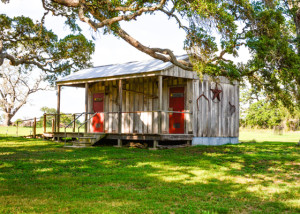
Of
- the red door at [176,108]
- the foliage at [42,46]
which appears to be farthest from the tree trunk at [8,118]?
the red door at [176,108]

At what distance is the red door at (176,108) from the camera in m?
17.2

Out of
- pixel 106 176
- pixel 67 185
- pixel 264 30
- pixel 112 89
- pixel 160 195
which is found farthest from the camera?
pixel 112 89

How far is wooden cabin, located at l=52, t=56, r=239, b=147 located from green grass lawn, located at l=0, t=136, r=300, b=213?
14.5ft

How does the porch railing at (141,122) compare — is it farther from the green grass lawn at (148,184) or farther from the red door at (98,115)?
the green grass lawn at (148,184)

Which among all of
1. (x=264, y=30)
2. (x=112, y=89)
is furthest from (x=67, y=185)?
(x=112, y=89)

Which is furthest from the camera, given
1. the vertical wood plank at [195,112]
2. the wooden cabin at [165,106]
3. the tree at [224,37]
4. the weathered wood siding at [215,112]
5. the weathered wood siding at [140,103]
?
the weathered wood siding at [215,112]

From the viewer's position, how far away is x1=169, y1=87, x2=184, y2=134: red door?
56.4 feet

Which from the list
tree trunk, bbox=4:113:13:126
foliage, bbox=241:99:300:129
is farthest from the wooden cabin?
foliage, bbox=241:99:300:129

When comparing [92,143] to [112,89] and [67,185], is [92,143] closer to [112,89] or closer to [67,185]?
[112,89]

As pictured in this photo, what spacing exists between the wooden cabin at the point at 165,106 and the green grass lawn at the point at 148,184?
441 centimetres

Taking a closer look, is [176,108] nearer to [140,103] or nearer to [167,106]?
[167,106]

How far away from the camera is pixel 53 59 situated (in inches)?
1006

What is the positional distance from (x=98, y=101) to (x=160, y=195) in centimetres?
1431

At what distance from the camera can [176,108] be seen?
57.5 ft
